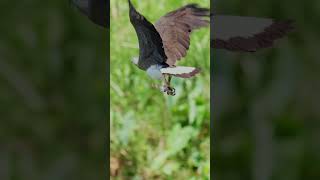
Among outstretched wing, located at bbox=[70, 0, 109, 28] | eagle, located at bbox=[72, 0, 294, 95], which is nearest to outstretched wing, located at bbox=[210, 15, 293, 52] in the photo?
eagle, located at bbox=[72, 0, 294, 95]

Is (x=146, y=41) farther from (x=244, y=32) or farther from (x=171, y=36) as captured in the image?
(x=244, y=32)

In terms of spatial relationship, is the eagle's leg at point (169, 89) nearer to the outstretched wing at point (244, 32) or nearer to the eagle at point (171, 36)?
the eagle at point (171, 36)

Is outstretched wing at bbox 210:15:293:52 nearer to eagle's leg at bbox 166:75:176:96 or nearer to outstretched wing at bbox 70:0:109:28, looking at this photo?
eagle's leg at bbox 166:75:176:96

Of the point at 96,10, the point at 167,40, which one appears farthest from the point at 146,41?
the point at 96,10

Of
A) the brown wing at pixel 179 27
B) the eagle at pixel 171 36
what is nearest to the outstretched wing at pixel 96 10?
the eagle at pixel 171 36

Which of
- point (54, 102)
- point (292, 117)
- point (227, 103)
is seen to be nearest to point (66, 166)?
point (54, 102)

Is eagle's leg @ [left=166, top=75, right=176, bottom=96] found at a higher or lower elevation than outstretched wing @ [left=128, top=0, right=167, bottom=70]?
lower

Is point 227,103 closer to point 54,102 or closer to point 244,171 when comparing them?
point 244,171
